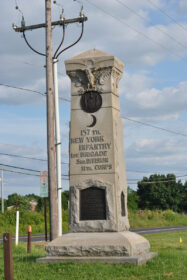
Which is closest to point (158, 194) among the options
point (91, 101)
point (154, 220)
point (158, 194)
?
point (158, 194)

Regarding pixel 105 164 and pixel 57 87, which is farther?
pixel 57 87

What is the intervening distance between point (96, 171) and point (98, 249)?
1829mm

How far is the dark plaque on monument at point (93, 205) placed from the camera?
39.8 feet

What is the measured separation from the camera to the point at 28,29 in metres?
19.7

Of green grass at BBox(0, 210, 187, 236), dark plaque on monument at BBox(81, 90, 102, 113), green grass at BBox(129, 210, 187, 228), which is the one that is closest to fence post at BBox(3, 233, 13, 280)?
dark plaque on monument at BBox(81, 90, 102, 113)

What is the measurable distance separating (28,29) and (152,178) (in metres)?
76.3

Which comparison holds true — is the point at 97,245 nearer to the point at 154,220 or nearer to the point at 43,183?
the point at 43,183

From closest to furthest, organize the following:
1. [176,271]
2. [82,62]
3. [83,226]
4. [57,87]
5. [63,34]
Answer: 1. [176,271]
2. [83,226]
3. [82,62]
4. [63,34]
5. [57,87]

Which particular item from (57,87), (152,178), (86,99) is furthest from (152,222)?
(152,178)

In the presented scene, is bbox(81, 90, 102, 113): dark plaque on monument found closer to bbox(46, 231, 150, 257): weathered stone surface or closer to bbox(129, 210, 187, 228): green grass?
bbox(46, 231, 150, 257): weathered stone surface

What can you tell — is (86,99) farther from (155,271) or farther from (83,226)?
(155,271)

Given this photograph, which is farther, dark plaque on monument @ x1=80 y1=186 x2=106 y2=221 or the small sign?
the small sign

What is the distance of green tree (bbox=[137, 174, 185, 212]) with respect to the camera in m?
94.6

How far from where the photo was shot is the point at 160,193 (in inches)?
3735
